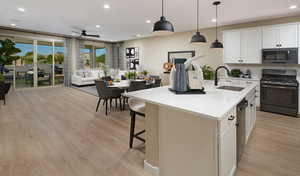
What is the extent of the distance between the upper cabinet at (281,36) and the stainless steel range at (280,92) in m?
0.71

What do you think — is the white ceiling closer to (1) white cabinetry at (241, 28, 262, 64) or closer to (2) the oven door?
(1) white cabinetry at (241, 28, 262, 64)

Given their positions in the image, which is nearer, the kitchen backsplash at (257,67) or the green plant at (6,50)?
the kitchen backsplash at (257,67)

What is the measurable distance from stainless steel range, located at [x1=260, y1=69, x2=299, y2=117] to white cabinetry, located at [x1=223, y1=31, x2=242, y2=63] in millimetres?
936

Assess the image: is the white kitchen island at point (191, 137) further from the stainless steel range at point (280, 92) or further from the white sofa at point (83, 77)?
the white sofa at point (83, 77)

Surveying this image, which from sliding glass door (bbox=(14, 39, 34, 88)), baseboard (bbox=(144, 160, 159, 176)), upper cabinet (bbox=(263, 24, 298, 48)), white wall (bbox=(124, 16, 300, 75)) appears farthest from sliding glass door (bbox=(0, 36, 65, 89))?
upper cabinet (bbox=(263, 24, 298, 48))

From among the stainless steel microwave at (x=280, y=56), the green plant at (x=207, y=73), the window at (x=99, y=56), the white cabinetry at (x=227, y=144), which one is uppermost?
the window at (x=99, y=56)

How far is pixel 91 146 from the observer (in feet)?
8.55

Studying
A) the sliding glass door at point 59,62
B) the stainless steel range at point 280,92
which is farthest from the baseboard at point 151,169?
the sliding glass door at point 59,62

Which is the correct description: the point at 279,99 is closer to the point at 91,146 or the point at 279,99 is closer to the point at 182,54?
the point at 182,54

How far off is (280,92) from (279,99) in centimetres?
18

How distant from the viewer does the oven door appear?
398 cm

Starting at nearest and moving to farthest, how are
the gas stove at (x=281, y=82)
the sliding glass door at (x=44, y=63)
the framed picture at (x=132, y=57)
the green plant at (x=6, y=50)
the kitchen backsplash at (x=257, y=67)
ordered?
1. the gas stove at (x=281, y=82)
2. the kitchen backsplash at (x=257, y=67)
3. the green plant at (x=6, y=50)
4. the sliding glass door at (x=44, y=63)
5. the framed picture at (x=132, y=57)

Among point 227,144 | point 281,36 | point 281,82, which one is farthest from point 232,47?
point 227,144

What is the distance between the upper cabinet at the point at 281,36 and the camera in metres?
4.08
